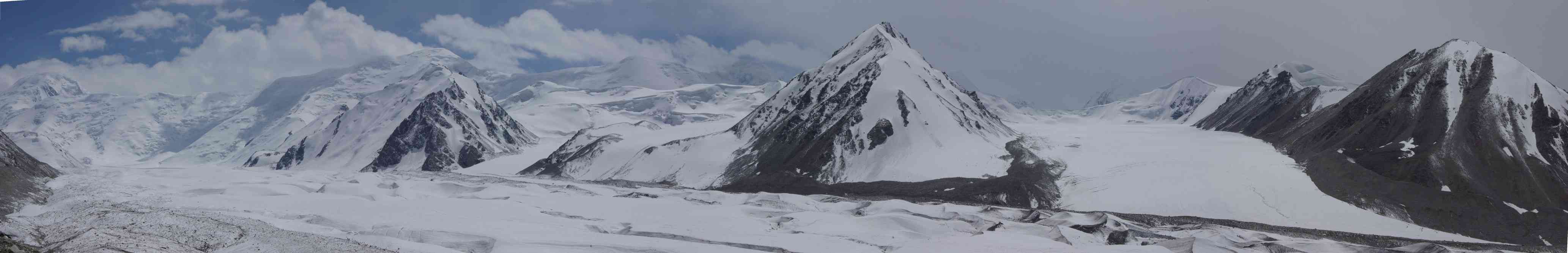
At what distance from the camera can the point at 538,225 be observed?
81.6 m

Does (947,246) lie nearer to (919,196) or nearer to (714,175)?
(919,196)

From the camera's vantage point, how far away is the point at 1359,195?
355 ft

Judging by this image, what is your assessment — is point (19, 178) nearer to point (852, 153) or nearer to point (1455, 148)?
point (852, 153)

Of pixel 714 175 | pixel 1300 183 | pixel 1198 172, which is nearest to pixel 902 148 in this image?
pixel 714 175

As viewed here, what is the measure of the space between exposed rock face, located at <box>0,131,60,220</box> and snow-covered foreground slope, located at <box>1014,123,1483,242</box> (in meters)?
117

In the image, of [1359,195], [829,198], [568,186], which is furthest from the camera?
[568,186]

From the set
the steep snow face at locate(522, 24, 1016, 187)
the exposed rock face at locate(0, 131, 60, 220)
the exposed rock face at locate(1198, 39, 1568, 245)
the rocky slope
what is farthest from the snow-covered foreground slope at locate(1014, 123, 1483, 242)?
the exposed rock face at locate(0, 131, 60, 220)

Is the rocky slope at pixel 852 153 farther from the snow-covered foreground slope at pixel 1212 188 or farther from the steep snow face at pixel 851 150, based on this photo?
the snow-covered foreground slope at pixel 1212 188

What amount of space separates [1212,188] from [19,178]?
145 m

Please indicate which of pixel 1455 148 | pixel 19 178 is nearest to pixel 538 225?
pixel 19 178

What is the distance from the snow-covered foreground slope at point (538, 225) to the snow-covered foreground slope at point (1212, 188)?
45.6 ft

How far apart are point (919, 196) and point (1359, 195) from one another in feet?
187

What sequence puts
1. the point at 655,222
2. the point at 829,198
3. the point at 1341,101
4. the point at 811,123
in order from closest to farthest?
1. the point at 655,222
2. the point at 829,198
3. the point at 1341,101
4. the point at 811,123

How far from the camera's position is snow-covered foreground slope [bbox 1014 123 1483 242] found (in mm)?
101500
